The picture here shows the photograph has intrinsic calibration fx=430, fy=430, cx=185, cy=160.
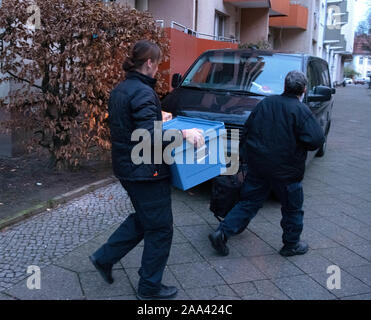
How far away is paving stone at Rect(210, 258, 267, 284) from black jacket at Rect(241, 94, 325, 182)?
811 mm

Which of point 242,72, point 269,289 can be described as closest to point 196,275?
point 269,289

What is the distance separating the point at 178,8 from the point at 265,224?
9.78 m

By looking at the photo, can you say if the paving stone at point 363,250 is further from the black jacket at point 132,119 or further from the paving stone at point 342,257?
the black jacket at point 132,119

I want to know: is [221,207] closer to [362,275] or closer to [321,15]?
[362,275]

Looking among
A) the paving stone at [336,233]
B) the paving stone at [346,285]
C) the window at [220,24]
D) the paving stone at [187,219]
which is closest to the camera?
the paving stone at [346,285]

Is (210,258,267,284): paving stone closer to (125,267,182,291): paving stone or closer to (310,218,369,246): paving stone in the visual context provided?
(125,267,182,291): paving stone

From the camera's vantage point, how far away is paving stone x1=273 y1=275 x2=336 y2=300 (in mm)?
3316

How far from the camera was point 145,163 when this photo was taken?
2.80m

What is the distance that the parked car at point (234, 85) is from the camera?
5.54 meters

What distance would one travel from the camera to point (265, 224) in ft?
15.7

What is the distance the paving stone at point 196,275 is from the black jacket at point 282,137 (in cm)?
97

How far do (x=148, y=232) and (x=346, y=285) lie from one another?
1.73 m

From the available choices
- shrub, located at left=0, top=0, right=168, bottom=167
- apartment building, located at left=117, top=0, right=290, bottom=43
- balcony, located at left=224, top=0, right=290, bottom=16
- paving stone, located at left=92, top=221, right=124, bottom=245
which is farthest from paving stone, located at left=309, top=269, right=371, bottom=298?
balcony, located at left=224, top=0, right=290, bottom=16

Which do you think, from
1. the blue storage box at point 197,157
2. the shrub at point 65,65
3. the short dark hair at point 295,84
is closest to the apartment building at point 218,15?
the shrub at point 65,65
